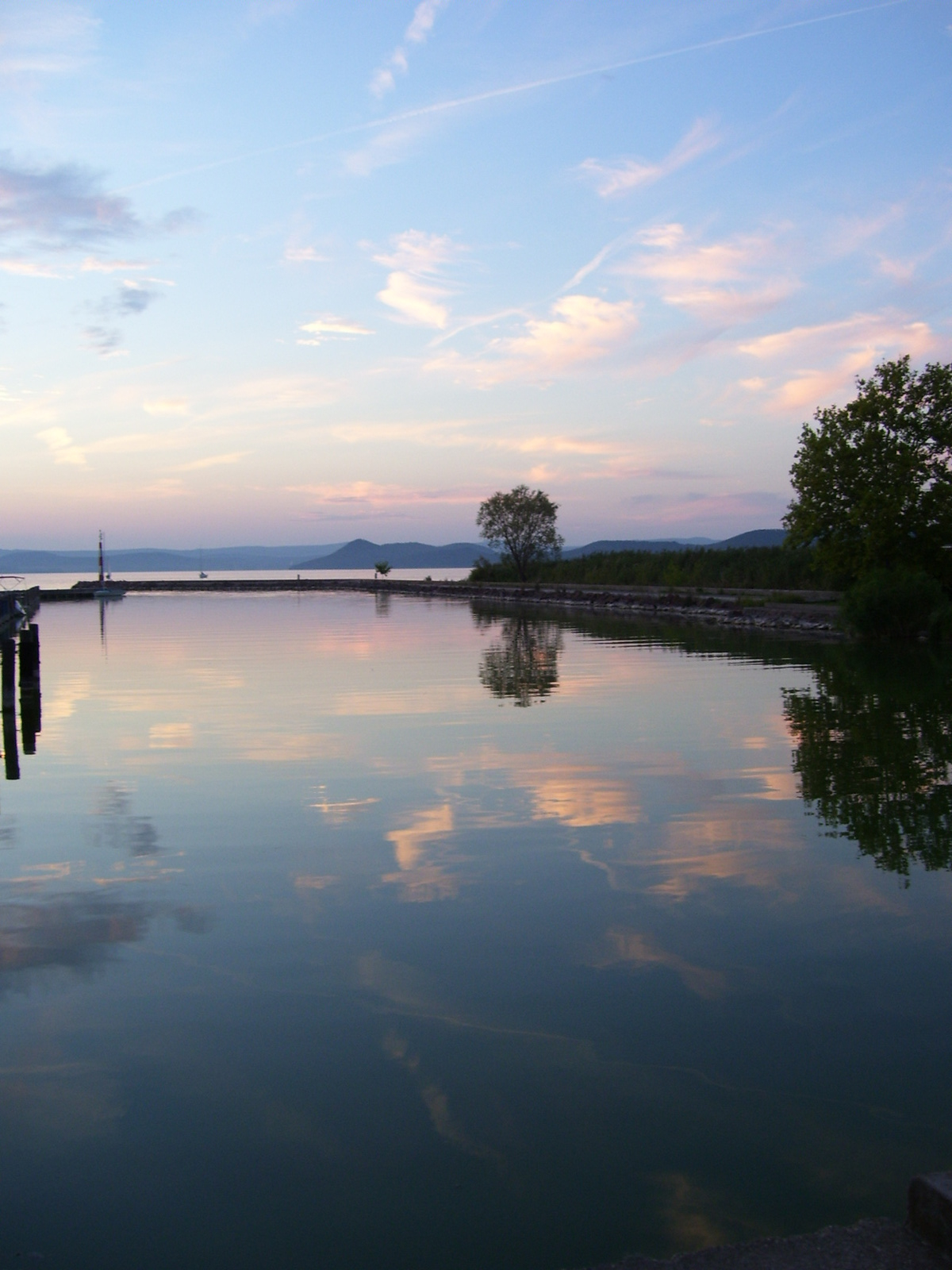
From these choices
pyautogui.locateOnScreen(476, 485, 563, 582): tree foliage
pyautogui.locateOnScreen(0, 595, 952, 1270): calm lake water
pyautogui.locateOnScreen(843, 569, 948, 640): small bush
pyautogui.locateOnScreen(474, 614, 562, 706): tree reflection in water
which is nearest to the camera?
pyautogui.locateOnScreen(0, 595, 952, 1270): calm lake water

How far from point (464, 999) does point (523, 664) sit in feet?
63.3

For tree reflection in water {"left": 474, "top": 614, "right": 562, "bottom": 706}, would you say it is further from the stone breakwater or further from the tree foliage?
the tree foliage

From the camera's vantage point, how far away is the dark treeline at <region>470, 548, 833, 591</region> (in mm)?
50406

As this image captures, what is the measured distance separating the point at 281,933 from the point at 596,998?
7.02ft

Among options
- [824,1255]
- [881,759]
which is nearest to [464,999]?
[824,1255]

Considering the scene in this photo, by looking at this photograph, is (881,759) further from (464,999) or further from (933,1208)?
(933,1208)

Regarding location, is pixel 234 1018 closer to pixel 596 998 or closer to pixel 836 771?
pixel 596 998

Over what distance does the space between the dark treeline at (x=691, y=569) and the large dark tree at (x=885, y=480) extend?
82.0 inches

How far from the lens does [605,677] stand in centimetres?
2216

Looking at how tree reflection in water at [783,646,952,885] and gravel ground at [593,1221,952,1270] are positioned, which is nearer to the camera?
gravel ground at [593,1221,952,1270]

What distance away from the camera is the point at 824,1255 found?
138 inches

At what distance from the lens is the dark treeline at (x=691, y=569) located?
50.4 meters

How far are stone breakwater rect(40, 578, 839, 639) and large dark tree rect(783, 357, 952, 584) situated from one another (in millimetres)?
2743

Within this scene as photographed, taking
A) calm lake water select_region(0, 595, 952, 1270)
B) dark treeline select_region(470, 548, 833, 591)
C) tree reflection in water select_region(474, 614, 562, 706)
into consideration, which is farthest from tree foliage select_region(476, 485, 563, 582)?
calm lake water select_region(0, 595, 952, 1270)
